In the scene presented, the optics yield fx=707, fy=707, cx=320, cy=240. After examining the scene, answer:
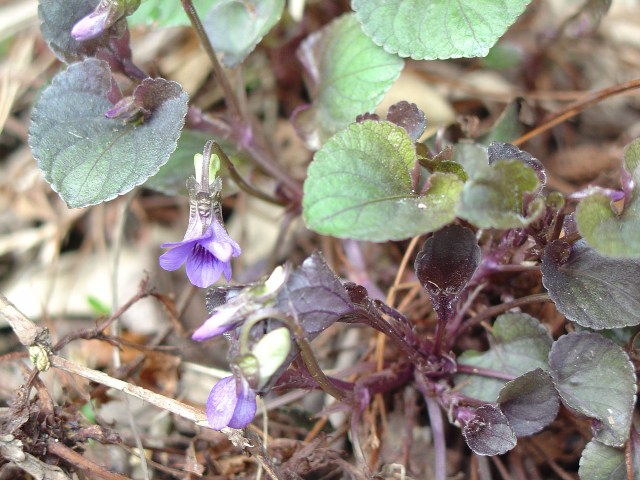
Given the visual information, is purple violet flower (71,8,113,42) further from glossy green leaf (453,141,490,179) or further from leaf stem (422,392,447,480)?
leaf stem (422,392,447,480)

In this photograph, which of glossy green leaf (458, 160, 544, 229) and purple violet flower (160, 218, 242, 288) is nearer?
glossy green leaf (458, 160, 544, 229)

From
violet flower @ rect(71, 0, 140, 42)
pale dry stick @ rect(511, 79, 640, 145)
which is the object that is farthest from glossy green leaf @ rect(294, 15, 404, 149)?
violet flower @ rect(71, 0, 140, 42)

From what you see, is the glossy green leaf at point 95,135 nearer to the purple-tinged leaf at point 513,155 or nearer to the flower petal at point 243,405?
the flower petal at point 243,405

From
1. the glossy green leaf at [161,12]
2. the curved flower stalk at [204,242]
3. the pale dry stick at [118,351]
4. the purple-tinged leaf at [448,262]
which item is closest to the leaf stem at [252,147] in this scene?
the glossy green leaf at [161,12]

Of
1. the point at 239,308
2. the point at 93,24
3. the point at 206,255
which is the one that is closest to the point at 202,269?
the point at 206,255

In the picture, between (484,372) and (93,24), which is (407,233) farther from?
(93,24)

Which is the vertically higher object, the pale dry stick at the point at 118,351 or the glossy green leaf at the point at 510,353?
the pale dry stick at the point at 118,351
